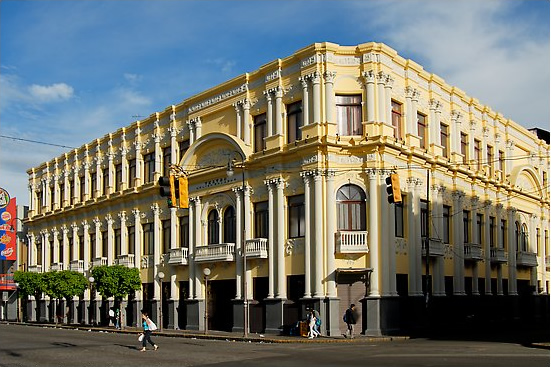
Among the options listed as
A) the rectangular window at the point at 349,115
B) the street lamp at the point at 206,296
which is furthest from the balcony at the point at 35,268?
the rectangular window at the point at 349,115

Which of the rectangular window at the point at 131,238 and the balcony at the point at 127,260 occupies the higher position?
the rectangular window at the point at 131,238

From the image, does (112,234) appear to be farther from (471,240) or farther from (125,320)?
(471,240)

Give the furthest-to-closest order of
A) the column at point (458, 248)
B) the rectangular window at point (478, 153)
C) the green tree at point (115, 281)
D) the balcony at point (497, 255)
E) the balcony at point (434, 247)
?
the balcony at point (497, 255), the rectangular window at point (478, 153), the green tree at point (115, 281), the column at point (458, 248), the balcony at point (434, 247)

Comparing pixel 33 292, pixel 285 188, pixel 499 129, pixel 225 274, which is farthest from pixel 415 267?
pixel 33 292

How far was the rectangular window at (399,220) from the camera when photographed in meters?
38.1

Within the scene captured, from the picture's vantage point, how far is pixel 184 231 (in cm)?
4606

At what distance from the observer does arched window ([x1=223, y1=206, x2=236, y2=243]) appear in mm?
41969

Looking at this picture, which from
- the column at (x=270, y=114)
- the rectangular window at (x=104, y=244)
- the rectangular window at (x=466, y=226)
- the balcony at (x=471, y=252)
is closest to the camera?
the column at (x=270, y=114)

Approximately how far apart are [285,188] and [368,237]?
5.28 m

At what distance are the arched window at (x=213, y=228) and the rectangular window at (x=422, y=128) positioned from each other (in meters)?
12.6

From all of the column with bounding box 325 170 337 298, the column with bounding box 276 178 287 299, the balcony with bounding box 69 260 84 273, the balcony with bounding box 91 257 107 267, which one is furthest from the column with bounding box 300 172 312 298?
the balcony with bounding box 69 260 84 273

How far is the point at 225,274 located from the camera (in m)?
41.8

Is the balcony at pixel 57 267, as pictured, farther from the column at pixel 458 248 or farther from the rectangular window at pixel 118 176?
the column at pixel 458 248

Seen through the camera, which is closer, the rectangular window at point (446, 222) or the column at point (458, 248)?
the rectangular window at point (446, 222)
